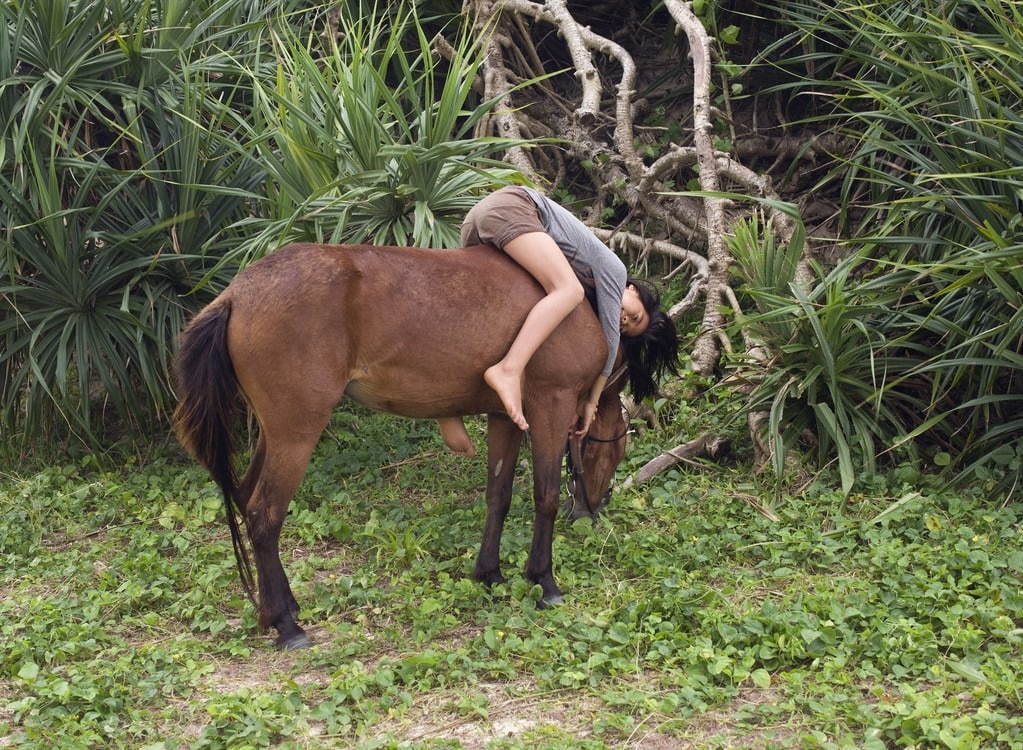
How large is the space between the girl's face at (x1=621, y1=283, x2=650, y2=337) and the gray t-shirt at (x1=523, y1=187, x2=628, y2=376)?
190mm

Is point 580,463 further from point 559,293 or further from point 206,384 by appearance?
point 206,384

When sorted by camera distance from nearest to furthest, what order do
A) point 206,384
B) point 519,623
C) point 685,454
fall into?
point 206,384 → point 519,623 → point 685,454

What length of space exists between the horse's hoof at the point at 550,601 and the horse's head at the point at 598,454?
81 centimetres

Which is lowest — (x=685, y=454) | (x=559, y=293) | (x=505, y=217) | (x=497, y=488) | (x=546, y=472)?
(x=685, y=454)

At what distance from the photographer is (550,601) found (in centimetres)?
442

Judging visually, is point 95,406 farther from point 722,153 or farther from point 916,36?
point 916,36

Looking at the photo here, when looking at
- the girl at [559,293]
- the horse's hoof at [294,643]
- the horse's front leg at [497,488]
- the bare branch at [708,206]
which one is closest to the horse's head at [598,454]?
the girl at [559,293]

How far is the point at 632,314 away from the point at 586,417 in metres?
0.49

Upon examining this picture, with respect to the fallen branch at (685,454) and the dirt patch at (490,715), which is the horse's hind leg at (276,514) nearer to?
the dirt patch at (490,715)

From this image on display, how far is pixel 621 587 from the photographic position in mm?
4465

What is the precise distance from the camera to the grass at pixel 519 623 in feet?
11.1

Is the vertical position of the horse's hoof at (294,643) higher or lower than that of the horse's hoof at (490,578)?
higher

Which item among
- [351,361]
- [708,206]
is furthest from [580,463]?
[708,206]

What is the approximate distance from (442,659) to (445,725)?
0.44m
